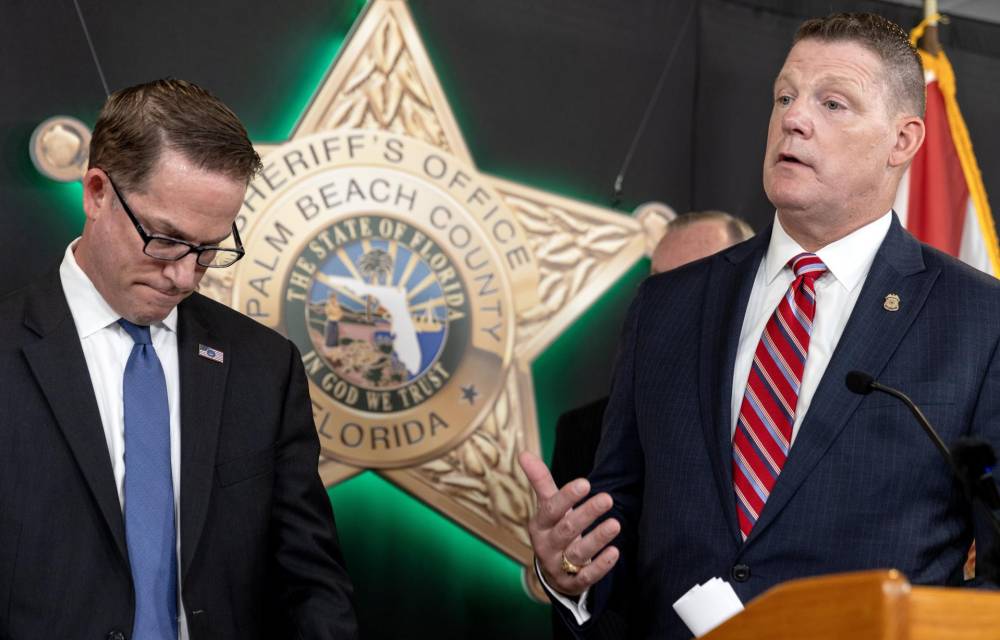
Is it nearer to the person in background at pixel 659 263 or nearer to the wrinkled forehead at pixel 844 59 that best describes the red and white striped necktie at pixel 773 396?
the wrinkled forehead at pixel 844 59

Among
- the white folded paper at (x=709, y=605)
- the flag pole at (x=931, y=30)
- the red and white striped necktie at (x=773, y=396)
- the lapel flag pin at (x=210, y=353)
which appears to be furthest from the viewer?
the flag pole at (x=931, y=30)

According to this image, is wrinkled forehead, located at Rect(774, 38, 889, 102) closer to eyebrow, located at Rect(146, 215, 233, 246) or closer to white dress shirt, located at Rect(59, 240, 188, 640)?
eyebrow, located at Rect(146, 215, 233, 246)

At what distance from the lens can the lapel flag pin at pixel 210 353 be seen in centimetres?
239

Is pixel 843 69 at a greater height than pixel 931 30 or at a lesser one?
lesser

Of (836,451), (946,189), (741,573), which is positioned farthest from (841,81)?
(946,189)

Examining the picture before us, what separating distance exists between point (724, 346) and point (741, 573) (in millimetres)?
404

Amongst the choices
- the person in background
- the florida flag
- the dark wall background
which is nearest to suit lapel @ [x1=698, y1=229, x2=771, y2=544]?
the person in background

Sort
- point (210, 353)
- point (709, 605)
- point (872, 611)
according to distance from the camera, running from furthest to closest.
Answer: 1. point (210, 353)
2. point (709, 605)
3. point (872, 611)

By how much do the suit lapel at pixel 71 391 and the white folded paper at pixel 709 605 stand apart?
100cm

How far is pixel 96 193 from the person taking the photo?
228 cm

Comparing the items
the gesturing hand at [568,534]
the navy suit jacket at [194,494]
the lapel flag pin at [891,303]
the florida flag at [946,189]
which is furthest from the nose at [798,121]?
the florida flag at [946,189]

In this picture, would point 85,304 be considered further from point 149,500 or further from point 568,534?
point 568,534

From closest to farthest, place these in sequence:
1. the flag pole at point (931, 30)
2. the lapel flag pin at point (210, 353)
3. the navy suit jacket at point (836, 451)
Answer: the navy suit jacket at point (836, 451) < the lapel flag pin at point (210, 353) < the flag pole at point (931, 30)

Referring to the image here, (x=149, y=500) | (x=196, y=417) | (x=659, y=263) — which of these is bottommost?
(x=149, y=500)
